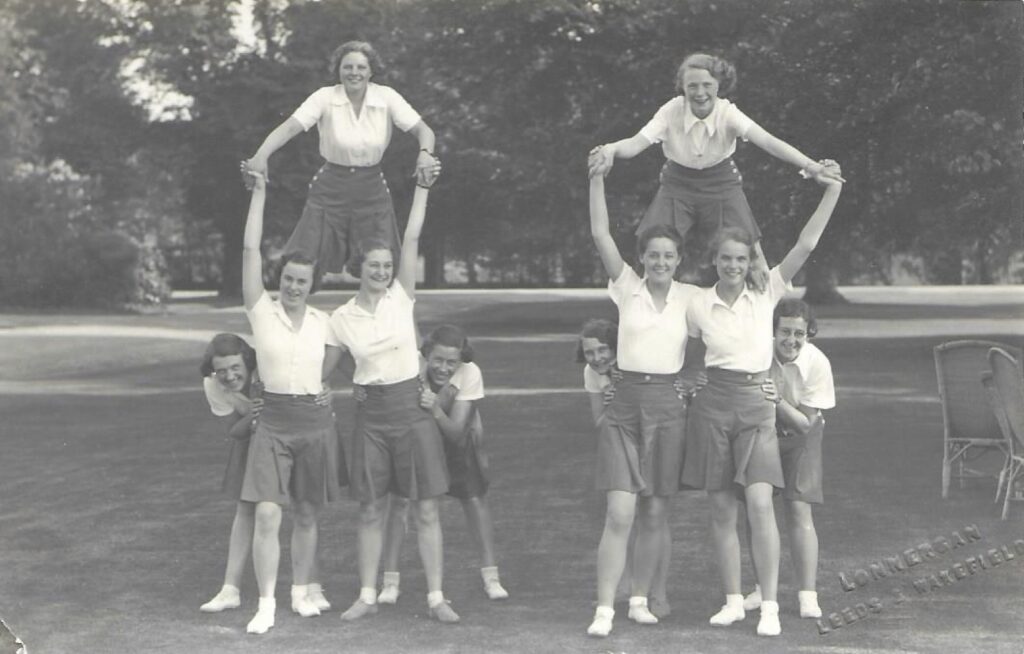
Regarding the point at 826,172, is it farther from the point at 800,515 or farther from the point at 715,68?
the point at 800,515

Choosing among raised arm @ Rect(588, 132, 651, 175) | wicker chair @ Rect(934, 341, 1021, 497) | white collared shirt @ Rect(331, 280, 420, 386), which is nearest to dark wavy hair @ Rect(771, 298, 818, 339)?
raised arm @ Rect(588, 132, 651, 175)

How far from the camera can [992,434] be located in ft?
25.6

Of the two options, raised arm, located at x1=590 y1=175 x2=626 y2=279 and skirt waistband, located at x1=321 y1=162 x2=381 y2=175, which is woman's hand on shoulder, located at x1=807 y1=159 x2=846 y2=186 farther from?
skirt waistband, located at x1=321 y1=162 x2=381 y2=175

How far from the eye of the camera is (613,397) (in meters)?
5.51

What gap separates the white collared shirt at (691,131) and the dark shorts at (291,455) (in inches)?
72.5

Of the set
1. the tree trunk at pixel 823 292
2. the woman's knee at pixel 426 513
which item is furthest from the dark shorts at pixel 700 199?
the tree trunk at pixel 823 292

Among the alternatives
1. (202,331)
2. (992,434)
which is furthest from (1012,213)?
(202,331)

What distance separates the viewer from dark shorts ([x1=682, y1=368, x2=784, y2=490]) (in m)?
5.33

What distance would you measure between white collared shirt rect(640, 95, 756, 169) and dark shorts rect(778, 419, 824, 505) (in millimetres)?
1249

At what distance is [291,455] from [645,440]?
1447 mm

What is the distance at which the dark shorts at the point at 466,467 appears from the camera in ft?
19.6

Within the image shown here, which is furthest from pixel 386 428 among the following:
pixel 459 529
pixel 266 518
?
pixel 459 529

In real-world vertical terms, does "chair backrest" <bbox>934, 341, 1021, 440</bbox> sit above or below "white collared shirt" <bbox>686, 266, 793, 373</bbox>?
below

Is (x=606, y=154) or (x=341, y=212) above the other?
(x=606, y=154)
